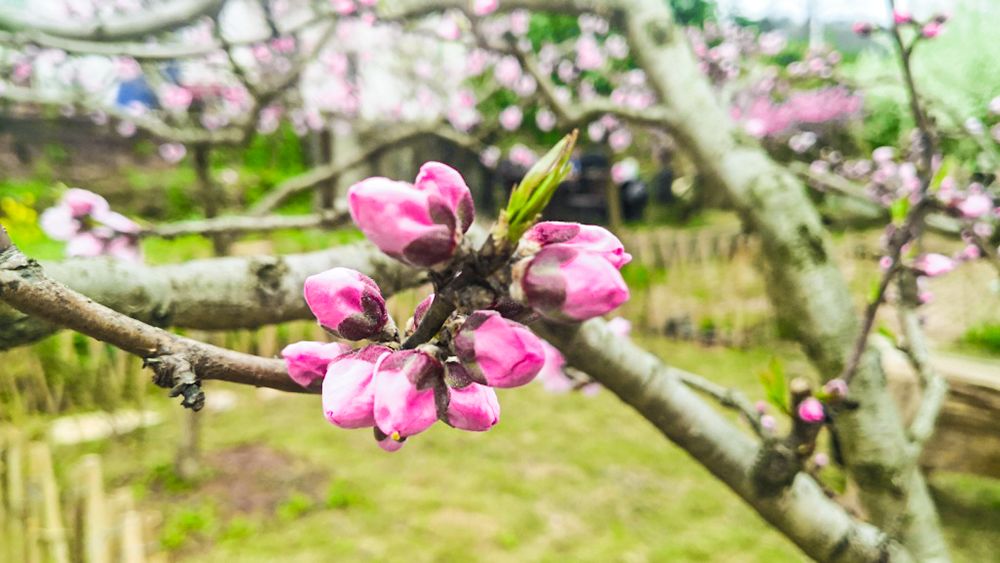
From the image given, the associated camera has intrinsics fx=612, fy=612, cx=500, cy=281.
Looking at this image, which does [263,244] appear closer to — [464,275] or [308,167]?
[464,275]

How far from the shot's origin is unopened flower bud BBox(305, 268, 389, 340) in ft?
1.80

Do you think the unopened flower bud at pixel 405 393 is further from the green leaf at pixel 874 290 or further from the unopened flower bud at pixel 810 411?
the green leaf at pixel 874 290

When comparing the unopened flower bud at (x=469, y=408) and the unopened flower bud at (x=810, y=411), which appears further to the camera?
the unopened flower bud at (x=810, y=411)

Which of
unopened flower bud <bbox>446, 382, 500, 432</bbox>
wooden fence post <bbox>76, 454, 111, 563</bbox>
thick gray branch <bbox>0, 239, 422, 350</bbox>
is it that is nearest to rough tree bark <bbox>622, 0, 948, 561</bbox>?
thick gray branch <bbox>0, 239, 422, 350</bbox>

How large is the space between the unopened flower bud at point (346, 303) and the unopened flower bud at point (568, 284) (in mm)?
177

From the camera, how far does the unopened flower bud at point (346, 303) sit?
1.80ft

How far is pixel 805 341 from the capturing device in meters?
1.63

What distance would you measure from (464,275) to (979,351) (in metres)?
5.04

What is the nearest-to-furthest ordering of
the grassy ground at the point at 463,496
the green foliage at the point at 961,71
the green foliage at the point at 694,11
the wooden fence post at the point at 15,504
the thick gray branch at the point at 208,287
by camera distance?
the thick gray branch at the point at 208,287, the green foliage at the point at 961,71, the wooden fence post at the point at 15,504, the grassy ground at the point at 463,496, the green foliage at the point at 694,11

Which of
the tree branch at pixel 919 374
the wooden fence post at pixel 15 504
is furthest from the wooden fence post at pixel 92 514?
the tree branch at pixel 919 374

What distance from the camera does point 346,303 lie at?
0.56m

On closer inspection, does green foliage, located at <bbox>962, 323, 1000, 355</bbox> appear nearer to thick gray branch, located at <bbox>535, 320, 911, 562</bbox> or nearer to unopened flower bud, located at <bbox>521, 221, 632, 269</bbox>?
thick gray branch, located at <bbox>535, 320, 911, 562</bbox>

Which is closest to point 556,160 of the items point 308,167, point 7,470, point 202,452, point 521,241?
point 521,241

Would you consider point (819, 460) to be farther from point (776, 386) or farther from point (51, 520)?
point (51, 520)
